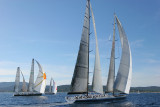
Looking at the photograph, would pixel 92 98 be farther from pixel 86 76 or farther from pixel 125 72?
pixel 125 72

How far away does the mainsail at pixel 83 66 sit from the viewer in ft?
108

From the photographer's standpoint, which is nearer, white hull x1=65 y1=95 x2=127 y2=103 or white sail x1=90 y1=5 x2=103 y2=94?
A: white hull x1=65 y1=95 x2=127 y2=103

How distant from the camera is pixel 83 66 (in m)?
33.4

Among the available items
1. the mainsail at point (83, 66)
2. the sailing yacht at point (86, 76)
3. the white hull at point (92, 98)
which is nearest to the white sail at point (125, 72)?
the sailing yacht at point (86, 76)

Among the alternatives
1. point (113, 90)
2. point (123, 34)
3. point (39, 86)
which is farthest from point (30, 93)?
point (123, 34)

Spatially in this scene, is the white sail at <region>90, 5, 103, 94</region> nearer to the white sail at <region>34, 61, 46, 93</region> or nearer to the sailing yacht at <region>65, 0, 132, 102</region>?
the sailing yacht at <region>65, 0, 132, 102</region>

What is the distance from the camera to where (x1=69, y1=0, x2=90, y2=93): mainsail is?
108 ft

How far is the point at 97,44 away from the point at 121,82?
34.8ft

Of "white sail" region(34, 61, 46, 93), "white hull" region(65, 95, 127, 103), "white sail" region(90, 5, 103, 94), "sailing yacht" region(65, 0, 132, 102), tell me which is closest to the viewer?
"white hull" region(65, 95, 127, 103)

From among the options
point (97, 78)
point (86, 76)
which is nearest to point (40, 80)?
point (86, 76)

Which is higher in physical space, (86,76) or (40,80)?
(86,76)

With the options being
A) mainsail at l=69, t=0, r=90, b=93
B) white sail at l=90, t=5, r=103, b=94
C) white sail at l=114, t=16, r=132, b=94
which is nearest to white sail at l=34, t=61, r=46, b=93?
white sail at l=114, t=16, r=132, b=94

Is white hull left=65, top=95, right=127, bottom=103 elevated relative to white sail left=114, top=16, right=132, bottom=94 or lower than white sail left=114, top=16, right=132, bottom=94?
lower

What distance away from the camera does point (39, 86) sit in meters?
74.6
